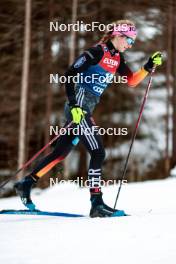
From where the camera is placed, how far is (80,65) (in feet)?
15.2

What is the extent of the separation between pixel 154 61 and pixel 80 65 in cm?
97

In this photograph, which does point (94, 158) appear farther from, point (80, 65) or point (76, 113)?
point (80, 65)

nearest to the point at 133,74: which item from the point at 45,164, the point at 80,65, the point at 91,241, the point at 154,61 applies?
the point at 154,61

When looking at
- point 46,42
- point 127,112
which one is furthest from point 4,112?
point 127,112

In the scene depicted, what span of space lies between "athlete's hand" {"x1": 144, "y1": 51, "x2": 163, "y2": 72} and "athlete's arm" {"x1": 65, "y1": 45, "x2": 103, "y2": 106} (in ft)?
2.47

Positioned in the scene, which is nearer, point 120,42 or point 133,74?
point 120,42

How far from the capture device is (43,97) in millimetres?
16234

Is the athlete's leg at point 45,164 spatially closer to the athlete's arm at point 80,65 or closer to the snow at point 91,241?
the athlete's arm at point 80,65

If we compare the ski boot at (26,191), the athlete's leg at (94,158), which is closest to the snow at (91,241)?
the athlete's leg at (94,158)

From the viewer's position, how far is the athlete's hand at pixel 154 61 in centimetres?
517

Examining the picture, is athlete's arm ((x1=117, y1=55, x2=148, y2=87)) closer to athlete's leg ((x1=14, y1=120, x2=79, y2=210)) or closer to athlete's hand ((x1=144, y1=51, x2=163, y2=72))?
athlete's hand ((x1=144, y1=51, x2=163, y2=72))

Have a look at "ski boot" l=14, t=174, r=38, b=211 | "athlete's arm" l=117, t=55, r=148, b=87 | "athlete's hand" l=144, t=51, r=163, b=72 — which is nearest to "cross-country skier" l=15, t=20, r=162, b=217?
"ski boot" l=14, t=174, r=38, b=211

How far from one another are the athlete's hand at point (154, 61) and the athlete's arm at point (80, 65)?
0.75 metres

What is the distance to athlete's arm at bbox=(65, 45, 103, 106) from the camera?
15.2 feet
